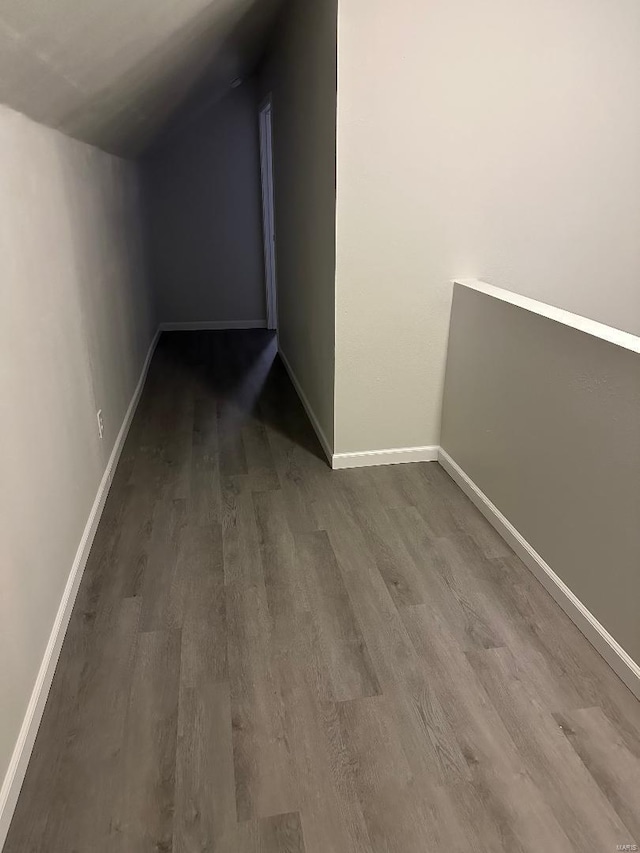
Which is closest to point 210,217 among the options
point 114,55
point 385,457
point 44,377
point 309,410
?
point 309,410

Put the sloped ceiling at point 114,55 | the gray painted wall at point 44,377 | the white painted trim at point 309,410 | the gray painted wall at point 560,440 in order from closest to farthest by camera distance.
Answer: the sloped ceiling at point 114,55
the gray painted wall at point 44,377
the gray painted wall at point 560,440
the white painted trim at point 309,410

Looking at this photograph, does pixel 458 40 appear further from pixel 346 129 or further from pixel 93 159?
pixel 93 159

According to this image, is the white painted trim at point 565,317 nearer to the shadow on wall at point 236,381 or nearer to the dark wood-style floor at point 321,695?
the dark wood-style floor at point 321,695

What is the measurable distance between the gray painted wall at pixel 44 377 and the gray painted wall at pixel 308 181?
1017 mm

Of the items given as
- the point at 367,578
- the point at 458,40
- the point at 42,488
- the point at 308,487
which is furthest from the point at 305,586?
the point at 458,40

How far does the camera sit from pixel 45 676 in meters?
1.70

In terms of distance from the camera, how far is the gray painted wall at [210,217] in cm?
515

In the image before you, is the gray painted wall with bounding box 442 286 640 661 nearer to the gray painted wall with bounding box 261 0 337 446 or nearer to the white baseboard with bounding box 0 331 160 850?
the gray painted wall with bounding box 261 0 337 446

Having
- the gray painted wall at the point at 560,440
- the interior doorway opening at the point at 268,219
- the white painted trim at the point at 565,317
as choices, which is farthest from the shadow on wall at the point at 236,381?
the white painted trim at the point at 565,317

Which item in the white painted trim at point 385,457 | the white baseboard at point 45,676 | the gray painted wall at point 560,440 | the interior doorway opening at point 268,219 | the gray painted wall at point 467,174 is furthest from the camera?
the interior doorway opening at point 268,219

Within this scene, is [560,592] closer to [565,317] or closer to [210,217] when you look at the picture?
[565,317]

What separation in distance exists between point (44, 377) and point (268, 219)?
3914 mm

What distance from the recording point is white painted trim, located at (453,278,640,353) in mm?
1794

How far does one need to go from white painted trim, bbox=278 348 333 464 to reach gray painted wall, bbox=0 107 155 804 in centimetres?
102
